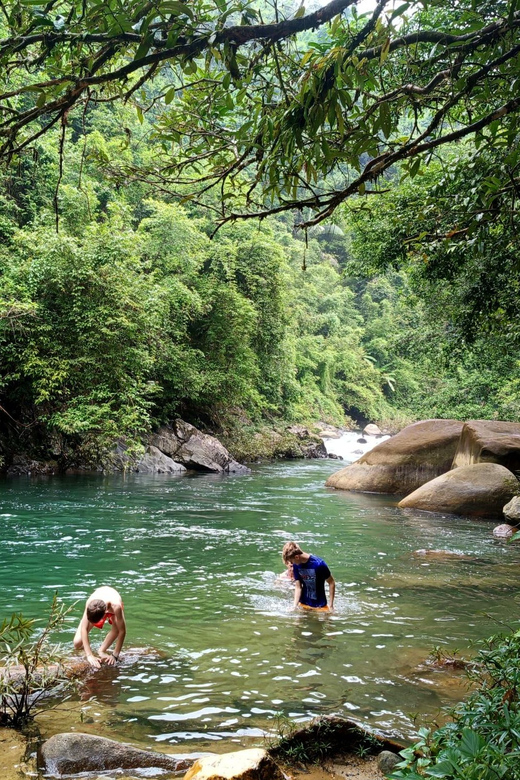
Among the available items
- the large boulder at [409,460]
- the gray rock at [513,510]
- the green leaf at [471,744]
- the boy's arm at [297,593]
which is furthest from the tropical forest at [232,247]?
the large boulder at [409,460]

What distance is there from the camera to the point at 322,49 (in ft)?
11.6

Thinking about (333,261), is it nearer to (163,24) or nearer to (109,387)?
(109,387)

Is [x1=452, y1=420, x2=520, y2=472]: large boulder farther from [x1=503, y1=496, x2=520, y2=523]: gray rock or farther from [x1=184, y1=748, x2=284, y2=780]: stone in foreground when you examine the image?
[x1=184, y1=748, x2=284, y2=780]: stone in foreground

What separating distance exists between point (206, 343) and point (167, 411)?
378cm

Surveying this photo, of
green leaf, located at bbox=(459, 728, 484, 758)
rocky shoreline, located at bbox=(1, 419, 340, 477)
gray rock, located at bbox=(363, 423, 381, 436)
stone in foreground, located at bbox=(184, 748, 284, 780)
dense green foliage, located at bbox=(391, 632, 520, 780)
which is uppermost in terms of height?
gray rock, located at bbox=(363, 423, 381, 436)

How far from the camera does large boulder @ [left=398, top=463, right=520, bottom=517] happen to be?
48.7 feet

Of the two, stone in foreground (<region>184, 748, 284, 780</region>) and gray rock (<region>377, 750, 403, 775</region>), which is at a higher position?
stone in foreground (<region>184, 748, 284, 780</region>)

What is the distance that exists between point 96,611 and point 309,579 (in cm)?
276

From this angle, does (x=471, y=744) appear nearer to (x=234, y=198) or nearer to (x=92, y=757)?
(x=92, y=757)

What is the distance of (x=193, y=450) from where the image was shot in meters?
24.0

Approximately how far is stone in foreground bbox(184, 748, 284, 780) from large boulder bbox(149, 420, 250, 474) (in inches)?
783

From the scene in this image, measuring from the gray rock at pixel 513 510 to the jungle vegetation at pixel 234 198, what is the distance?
11.2 ft

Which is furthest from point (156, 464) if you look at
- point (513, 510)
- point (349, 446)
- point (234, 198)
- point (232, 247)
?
point (234, 198)

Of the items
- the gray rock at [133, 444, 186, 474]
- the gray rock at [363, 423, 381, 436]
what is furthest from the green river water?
the gray rock at [363, 423, 381, 436]
